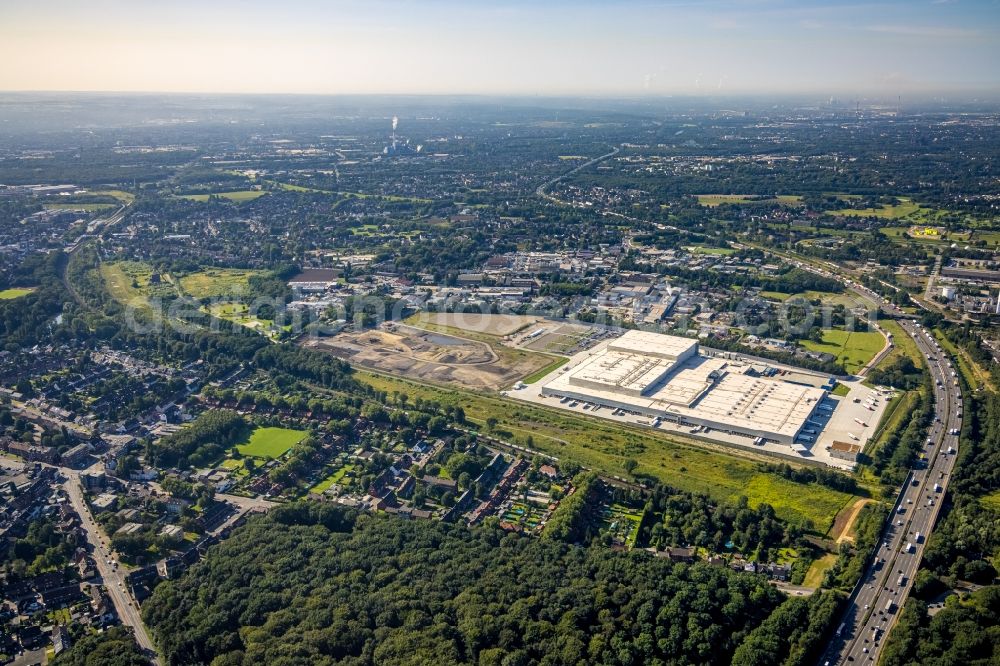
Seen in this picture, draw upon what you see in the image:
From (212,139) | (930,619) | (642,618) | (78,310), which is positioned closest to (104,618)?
(642,618)

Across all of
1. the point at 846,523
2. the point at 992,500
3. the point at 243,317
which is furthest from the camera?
the point at 243,317

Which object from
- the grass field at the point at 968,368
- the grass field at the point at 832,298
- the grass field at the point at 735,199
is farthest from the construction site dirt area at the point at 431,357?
the grass field at the point at 735,199

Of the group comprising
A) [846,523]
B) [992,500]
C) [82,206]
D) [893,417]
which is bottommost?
[846,523]

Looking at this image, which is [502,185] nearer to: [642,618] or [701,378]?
[701,378]

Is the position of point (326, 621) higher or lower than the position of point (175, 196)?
lower

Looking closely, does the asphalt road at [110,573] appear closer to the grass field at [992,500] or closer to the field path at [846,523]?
the field path at [846,523]

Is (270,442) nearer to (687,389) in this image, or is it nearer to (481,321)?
(481,321)

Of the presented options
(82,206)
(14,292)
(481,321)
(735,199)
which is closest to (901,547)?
Result: (481,321)
